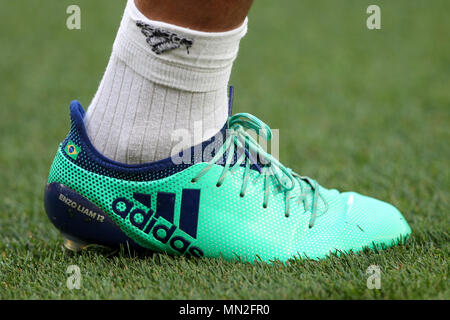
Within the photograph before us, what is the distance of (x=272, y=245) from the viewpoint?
3.66 ft

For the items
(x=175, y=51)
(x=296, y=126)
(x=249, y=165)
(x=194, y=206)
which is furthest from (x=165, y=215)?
(x=296, y=126)

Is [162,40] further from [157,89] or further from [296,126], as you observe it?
[296,126]

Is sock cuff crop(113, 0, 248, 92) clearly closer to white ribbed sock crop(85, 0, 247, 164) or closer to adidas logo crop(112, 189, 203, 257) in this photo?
white ribbed sock crop(85, 0, 247, 164)

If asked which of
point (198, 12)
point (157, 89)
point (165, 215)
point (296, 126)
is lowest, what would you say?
point (296, 126)

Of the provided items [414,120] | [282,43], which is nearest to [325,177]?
[414,120]

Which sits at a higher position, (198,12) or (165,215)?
(198,12)

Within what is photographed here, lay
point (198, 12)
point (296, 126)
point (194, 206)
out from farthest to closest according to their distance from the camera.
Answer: point (296, 126), point (194, 206), point (198, 12)

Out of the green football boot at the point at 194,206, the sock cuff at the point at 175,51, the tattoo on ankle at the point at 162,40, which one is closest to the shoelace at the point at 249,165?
the green football boot at the point at 194,206

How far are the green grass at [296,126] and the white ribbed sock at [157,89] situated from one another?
256mm

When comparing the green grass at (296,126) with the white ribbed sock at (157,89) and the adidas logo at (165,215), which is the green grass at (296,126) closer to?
the adidas logo at (165,215)

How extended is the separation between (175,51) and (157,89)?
10 cm

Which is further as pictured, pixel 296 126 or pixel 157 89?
pixel 296 126

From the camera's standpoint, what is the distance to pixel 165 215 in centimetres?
112
